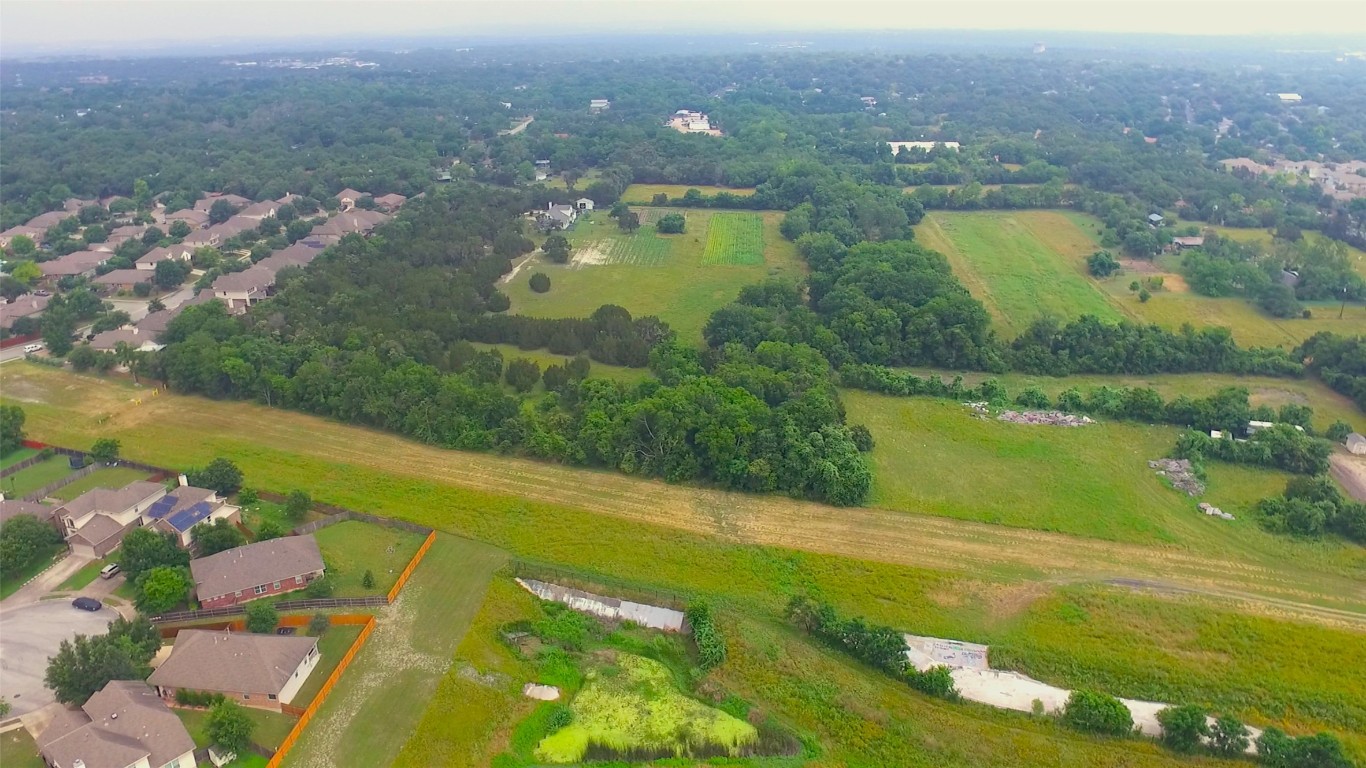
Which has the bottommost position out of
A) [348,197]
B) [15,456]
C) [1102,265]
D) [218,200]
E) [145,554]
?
[15,456]

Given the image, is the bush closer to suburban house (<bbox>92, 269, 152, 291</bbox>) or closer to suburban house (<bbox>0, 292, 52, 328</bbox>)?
suburban house (<bbox>0, 292, 52, 328</bbox>)

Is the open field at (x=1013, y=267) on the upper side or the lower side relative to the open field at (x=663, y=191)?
lower

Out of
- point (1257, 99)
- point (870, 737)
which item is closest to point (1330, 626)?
point (870, 737)

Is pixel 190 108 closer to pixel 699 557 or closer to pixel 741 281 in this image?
pixel 741 281

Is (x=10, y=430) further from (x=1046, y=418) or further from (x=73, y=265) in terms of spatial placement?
(x=1046, y=418)

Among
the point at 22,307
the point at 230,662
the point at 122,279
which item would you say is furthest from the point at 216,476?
the point at 122,279

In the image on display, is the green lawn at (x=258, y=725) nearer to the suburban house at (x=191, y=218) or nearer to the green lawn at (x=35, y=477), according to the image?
the green lawn at (x=35, y=477)

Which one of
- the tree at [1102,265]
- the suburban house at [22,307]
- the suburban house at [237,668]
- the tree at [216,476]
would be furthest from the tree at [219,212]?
the tree at [1102,265]
